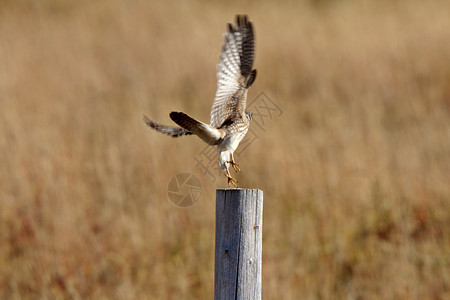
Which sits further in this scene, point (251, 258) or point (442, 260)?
point (442, 260)

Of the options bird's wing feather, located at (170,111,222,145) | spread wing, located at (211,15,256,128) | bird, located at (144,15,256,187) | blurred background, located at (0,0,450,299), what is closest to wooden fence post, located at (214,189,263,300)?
bird's wing feather, located at (170,111,222,145)

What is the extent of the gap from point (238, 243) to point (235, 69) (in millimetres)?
930

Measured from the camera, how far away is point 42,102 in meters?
6.73

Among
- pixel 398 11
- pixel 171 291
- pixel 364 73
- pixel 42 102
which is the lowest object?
pixel 171 291

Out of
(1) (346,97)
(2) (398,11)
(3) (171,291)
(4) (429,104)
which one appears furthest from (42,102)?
(2) (398,11)

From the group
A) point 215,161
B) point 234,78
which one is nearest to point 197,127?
point 215,161

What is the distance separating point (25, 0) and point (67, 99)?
480 cm

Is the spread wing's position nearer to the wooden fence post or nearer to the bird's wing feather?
the bird's wing feather

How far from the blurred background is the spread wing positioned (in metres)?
2.21

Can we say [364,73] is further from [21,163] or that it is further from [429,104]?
[21,163]

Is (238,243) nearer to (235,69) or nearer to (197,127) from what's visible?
(197,127)

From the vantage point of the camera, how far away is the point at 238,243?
224 centimetres

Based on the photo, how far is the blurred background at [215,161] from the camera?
469cm

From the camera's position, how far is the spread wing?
273 cm
